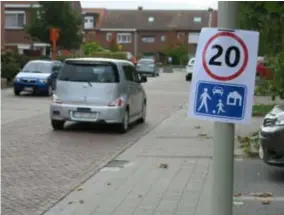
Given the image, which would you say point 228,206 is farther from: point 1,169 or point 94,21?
point 94,21

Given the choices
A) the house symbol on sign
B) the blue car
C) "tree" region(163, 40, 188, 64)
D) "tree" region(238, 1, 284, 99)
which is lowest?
"tree" region(163, 40, 188, 64)

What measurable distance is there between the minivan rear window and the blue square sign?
11.0 metres

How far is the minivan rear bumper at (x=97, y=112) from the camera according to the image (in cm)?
1477

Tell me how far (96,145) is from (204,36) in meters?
9.18

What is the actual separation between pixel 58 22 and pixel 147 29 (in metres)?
49.9

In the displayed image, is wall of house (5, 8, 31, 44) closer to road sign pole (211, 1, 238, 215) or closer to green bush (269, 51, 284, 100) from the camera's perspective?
green bush (269, 51, 284, 100)

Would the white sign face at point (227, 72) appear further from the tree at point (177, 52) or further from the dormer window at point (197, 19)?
the dormer window at point (197, 19)

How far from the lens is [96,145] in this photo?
13.1 metres

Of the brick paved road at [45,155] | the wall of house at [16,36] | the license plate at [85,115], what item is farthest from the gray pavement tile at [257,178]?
the wall of house at [16,36]

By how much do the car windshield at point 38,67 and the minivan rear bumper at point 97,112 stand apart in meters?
13.4

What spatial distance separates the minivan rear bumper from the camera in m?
14.8

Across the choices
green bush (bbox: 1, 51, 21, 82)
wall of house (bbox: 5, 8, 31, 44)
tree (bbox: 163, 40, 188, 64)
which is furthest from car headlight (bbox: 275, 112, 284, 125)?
tree (bbox: 163, 40, 188, 64)

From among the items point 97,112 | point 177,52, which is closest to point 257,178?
point 97,112

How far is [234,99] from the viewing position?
4.04 meters
